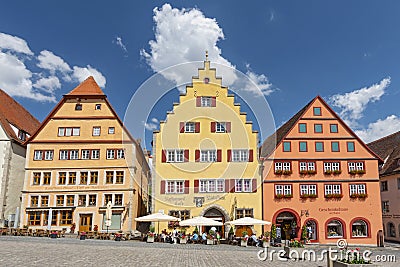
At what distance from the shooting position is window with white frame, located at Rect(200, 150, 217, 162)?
2969 centimetres

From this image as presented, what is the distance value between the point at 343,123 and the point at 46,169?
82.5ft

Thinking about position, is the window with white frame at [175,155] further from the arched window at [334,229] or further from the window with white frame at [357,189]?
the window with white frame at [357,189]

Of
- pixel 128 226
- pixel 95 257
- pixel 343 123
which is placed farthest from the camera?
pixel 343 123

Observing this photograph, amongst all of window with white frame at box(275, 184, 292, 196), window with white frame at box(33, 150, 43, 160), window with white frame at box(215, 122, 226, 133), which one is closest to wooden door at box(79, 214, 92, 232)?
window with white frame at box(33, 150, 43, 160)

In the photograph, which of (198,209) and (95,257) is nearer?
(95,257)

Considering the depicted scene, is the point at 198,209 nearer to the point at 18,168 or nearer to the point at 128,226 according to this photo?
the point at 128,226

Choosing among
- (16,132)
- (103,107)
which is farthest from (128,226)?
(16,132)

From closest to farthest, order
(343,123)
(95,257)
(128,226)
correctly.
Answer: (95,257) < (128,226) < (343,123)

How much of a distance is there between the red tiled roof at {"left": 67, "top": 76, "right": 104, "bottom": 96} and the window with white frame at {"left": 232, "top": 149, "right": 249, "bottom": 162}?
12625 millimetres

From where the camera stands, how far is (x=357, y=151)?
30.4m

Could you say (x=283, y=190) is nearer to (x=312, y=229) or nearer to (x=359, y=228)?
(x=312, y=229)

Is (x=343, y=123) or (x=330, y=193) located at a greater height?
(x=343, y=123)

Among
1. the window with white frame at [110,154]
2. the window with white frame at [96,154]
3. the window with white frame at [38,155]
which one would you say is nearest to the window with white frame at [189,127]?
the window with white frame at [110,154]

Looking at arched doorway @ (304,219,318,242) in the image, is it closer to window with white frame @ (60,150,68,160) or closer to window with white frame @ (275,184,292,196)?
window with white frame @ (275,184,292,196)
